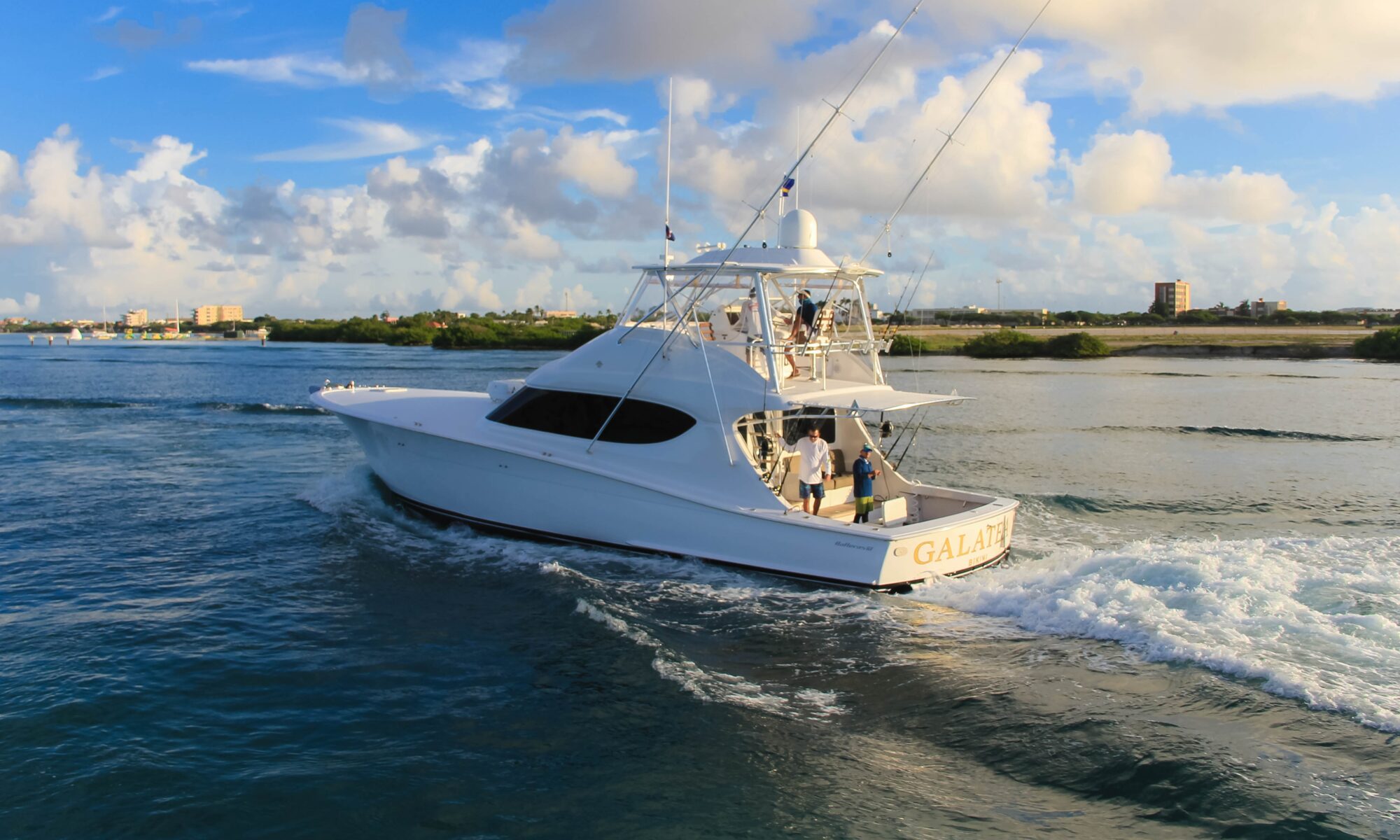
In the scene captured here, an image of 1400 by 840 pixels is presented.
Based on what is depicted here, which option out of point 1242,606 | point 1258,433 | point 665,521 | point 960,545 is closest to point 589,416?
point 665,521

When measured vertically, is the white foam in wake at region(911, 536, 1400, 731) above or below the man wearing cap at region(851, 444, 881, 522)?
below

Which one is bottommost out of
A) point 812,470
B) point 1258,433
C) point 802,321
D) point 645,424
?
point 1258,433

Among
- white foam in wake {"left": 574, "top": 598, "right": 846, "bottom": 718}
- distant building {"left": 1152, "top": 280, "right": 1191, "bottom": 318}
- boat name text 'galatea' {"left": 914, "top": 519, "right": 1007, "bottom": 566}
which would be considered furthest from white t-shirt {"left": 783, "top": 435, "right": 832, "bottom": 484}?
distant building {"left": 1152, "top": 280, "right": 1191, "bottom": 318}

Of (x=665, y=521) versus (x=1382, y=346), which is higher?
Answer: (x=1382, y=346)

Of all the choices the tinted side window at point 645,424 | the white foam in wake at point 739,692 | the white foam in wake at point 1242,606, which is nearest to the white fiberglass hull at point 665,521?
the white foam in wake at point 1242,606

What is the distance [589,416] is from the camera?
38.7 feet

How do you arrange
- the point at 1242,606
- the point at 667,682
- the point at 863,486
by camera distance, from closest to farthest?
1. the point at 667,682
2. the point at 1242,606
3. the point at 863,486

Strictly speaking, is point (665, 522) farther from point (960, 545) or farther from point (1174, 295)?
point (1174, 295)

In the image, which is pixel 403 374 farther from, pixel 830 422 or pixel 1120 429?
pixel 830 422

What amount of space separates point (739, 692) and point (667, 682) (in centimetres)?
65

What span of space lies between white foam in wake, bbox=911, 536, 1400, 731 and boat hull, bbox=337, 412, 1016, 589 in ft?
1.54

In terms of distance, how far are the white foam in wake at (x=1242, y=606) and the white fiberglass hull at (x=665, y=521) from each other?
1.70 feet

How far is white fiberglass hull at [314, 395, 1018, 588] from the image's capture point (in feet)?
32.8

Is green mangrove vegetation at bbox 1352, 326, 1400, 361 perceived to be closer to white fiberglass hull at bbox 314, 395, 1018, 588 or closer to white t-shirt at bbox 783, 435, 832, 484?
white fiberglass hull at bbox 314, 395, 1018, 588
